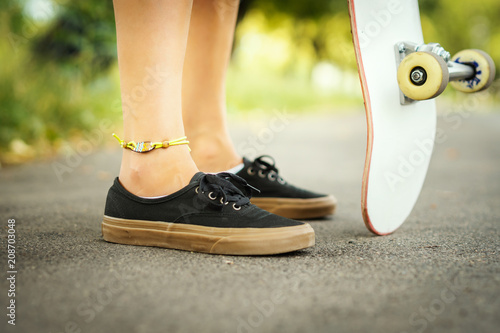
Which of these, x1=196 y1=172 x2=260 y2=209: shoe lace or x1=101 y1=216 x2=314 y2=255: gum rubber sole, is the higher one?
x1=196 y1=172 x2=260 y2=209: shoe lace

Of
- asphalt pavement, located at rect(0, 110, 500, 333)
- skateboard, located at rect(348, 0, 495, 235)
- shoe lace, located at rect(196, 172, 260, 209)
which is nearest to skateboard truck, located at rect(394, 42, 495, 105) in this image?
skateboard, located at rect(348, 0, 495, 235)

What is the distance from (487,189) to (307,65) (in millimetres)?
17901

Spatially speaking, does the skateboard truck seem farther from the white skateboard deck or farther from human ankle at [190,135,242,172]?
human ankle at [190,135,242,172]

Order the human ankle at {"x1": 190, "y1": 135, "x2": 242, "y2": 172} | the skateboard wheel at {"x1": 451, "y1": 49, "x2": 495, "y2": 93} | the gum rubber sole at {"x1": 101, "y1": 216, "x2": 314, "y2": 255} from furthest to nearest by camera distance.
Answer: the human ankle at {"x1": 190, "y1": 135, "x2": 242, "y2": 172} → the skateboard wheel at {"x1": 451, "y1": 49, "x2": 495, "y2": 93} → the gum rubber sole at {"x1": 101, "y1": 216, "x2": 314, "y2": 255}

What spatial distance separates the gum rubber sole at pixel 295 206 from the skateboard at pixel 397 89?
0.34 metres

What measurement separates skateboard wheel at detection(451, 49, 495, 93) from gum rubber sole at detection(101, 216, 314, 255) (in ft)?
2.79

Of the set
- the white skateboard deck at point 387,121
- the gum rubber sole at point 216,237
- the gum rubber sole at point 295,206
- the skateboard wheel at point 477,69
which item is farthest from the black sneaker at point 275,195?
the skateboard wheel at point 477,69

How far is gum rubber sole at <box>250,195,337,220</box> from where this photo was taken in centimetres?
177

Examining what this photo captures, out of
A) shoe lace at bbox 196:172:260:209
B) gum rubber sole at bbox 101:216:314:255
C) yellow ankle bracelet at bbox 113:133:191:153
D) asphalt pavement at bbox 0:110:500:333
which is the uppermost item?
yellow ankle bracelet at bbox 113:133:191:153

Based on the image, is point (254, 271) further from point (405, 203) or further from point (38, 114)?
point (38, 114)

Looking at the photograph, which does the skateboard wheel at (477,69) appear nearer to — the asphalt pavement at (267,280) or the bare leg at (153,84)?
the asphalt pavement at (267,280)

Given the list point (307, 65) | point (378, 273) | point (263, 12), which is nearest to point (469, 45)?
point (307, 65)

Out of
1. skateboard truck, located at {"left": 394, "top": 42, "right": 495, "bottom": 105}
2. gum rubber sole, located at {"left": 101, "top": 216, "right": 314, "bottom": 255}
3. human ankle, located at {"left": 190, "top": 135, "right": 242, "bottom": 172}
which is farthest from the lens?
human ankle, located at {"left": 190, "top": 135, "right": 242, "bottom": 172}

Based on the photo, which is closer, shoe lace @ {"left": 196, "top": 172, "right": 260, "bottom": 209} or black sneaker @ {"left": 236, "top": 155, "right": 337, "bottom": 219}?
shoe lace @ {"left": 196, "top": 172, "right": 260, "bottom": 209}
